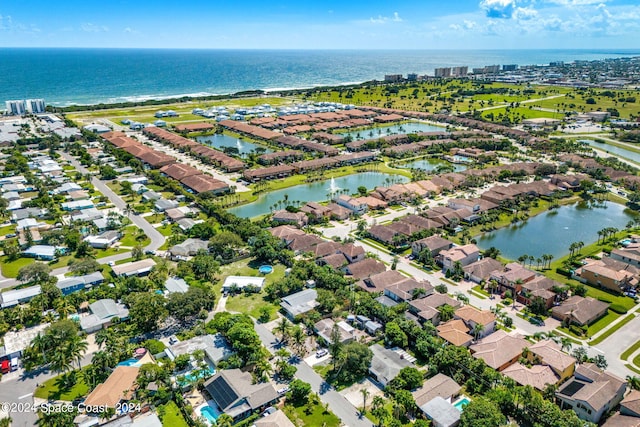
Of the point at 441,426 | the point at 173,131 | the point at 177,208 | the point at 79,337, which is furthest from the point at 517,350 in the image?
the point at 173,131

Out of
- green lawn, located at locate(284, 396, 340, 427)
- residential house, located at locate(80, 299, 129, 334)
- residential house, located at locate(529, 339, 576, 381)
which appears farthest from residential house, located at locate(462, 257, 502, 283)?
residential house, located at locate(80, 299, 129, 334)

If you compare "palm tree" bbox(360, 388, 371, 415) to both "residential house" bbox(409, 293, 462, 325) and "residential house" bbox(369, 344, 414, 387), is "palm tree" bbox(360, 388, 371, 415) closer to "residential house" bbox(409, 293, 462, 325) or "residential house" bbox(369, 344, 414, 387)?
"residential house" bbox(369, 344, 414, 387)

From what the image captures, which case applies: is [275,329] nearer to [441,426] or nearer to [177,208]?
[441,426]

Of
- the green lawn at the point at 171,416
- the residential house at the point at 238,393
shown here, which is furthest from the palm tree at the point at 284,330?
the green lawn at the point at 171,416

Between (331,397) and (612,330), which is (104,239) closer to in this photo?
(331,397)

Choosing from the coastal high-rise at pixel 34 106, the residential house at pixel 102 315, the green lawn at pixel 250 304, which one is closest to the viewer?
the residential house at pixel 102 315

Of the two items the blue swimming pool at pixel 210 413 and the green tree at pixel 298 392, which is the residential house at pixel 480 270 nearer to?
the green tree at pixel 298 392

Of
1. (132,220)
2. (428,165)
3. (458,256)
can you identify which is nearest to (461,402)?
(458,256)
